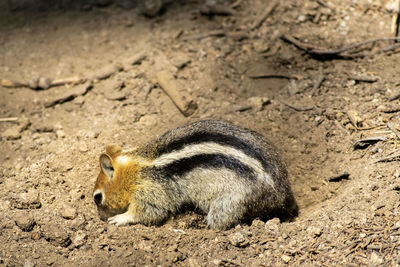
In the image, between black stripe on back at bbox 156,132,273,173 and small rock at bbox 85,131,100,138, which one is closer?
black stripe on back at bbox 156,132,273,173

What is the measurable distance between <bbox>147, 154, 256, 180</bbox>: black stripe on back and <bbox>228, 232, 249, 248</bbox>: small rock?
60 centimetres

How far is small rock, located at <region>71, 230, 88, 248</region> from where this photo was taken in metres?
4.35

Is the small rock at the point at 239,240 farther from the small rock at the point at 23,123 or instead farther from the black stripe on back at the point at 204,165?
the small rock at the point at 23,123

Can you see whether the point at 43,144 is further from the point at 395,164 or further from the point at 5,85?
the point at 395,164

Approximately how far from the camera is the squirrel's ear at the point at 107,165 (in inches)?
183

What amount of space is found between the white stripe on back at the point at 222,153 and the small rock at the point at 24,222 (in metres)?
1.60

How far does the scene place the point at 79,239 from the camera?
173 inches

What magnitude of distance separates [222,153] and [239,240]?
90 cm

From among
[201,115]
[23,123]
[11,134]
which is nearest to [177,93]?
[201,115]

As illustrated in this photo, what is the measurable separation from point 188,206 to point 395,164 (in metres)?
2.28

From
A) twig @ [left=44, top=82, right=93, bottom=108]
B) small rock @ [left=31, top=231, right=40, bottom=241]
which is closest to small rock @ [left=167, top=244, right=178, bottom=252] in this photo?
small rock @ [left=31, top=231, right=40, bottom=241]

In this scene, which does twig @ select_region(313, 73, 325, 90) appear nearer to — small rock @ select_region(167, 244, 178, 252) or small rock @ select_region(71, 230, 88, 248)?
small rock @ select_region(167, 244, 178, 252)

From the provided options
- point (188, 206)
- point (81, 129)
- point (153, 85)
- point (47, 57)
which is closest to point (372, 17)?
Result: point (153, 85)

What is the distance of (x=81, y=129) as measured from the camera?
5.76 meters
